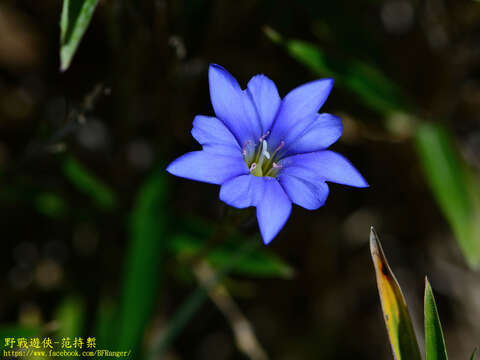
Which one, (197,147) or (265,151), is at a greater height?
(265,151)

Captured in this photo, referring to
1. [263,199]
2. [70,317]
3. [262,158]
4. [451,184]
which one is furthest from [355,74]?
[70,317]

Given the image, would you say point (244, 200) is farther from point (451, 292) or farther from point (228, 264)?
point (451, 292)

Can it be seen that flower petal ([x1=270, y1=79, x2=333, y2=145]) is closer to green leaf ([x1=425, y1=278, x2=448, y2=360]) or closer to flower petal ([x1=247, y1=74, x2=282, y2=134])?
flower petal ([x1=247, y1=74, x2=282, y2=134])

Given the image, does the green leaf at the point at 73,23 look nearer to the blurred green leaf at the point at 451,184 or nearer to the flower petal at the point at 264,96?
the flower petal at the point at 264,96

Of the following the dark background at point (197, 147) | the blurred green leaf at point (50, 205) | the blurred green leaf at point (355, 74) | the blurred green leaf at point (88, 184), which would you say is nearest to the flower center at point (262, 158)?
the dark background at point (197, 147)

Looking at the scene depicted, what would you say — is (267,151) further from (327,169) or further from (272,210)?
(272,210)
